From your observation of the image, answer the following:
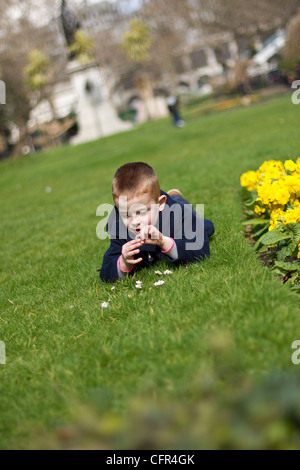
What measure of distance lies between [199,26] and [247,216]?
40.1 m

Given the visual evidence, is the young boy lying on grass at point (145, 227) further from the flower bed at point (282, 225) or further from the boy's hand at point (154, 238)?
the flower bed at point (282, 225)

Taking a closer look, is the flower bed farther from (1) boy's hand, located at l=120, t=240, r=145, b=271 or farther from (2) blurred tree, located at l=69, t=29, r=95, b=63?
(2) blurred tree, located at l=69, t=29, r=95, b=63

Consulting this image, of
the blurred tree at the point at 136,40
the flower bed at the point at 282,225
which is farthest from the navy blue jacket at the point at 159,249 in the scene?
the blurred tree at the point at 136,40

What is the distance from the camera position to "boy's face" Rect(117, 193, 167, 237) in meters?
3.20

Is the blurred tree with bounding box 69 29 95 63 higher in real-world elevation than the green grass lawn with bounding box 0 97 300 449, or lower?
higher

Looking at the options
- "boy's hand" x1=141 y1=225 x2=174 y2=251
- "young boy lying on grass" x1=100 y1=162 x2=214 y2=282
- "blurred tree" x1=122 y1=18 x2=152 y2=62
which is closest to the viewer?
"boy's hand" x1=141 y1=225 x2=174 y2=251

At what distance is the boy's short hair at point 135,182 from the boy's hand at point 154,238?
0.31m

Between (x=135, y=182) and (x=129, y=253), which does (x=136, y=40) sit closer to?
(x=135, y=182)

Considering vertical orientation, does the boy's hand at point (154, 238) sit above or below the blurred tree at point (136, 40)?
below

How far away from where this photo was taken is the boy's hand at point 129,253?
10.1ft

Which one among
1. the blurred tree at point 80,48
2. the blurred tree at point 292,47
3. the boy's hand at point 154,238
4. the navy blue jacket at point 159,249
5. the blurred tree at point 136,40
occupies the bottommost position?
the boy's hand at point 154,238

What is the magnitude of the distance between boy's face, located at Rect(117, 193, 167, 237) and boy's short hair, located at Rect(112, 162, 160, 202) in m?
0.04

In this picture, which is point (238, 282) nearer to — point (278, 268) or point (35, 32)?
point (278, 268)

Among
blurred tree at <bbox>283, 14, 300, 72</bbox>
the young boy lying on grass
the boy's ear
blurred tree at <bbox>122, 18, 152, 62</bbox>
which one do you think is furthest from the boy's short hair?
blurred tree at <bbox>122, 18, 152, 62</bbox>
